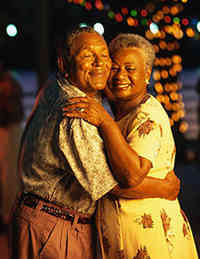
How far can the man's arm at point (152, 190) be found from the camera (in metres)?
2.07

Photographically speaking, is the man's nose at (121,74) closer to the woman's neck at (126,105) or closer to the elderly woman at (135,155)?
the elderly woman at (135,155)

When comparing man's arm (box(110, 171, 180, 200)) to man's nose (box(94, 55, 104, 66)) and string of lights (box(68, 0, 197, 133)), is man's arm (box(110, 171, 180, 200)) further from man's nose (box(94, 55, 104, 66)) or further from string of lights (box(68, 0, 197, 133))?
string of lights (box(68, 0, 197, 133))

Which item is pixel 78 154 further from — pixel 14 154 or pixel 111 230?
pixel 14 154

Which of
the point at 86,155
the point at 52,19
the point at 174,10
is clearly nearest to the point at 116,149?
the point at 86,155

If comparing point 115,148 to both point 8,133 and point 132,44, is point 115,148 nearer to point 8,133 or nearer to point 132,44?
point 132,44

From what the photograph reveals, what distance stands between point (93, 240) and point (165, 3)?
2415 millimetres

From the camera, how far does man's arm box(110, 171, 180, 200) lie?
6.81 feet

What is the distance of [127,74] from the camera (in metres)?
2.21

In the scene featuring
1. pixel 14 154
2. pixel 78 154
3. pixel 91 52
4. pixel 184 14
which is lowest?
pixel 14 154

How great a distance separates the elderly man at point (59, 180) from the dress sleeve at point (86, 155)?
0.04 meters

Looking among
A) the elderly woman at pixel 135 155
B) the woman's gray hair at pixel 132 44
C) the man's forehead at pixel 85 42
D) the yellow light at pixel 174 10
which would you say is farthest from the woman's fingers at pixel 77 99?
the yellow light at pixel 174 10

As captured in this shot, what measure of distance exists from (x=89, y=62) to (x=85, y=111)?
0.28 meters

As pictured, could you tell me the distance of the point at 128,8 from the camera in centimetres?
367

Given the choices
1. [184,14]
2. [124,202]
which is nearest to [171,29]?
[184,14]
